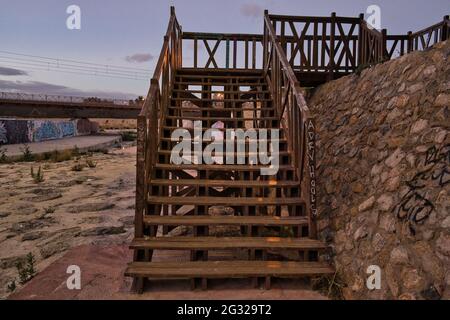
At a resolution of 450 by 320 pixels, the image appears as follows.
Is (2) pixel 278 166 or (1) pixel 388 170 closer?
(1) pixel 388 170

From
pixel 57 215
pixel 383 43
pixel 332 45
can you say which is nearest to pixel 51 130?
pixel 57 215

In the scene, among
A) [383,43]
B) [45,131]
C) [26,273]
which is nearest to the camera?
[26,273]

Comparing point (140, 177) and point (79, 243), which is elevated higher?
point (140, 177)

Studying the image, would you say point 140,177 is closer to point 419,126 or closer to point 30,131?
point 419,126

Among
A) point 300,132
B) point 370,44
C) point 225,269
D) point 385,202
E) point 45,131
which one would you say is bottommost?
point 225,269

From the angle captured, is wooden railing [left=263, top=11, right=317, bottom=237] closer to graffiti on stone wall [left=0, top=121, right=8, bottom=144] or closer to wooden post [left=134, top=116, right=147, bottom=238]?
wooden post [left=134, top=116, right=147, bottom=238]

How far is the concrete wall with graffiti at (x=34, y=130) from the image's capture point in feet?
86.2

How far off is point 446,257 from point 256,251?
1895mm

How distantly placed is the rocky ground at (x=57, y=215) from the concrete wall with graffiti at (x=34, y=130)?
17.3 metres

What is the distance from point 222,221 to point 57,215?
4.57 metres

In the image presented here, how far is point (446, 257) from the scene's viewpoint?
103 inches

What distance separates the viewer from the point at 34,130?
30297mm
